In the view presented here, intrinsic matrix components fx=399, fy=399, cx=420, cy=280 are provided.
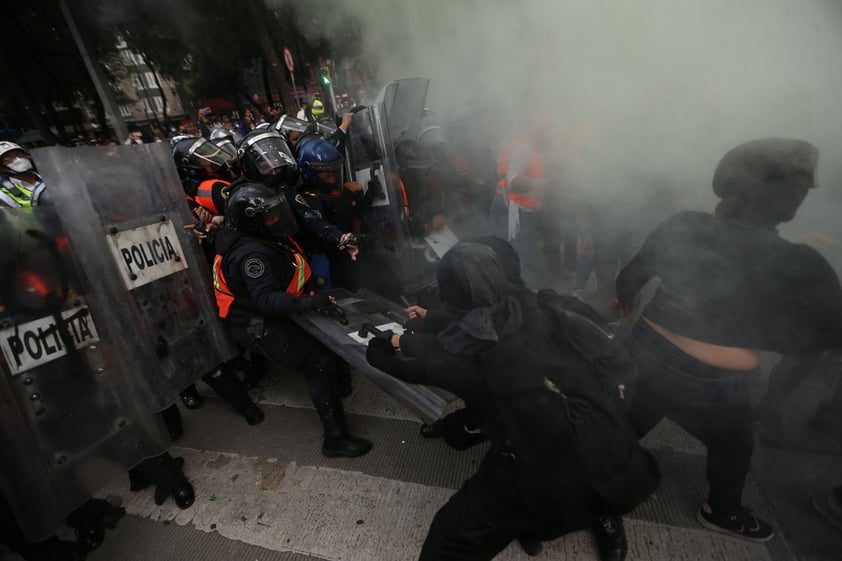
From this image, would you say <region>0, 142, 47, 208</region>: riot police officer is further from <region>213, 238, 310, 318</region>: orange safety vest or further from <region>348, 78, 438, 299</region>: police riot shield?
<region>348, 78, 438, 299</region>: police riot shield

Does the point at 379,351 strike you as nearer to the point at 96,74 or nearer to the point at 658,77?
the point at 658,77

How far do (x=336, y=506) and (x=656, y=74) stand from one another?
9.32 feet

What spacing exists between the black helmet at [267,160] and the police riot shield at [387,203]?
60 centimetres

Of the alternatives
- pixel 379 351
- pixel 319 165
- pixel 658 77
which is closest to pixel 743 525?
pixel 379 351

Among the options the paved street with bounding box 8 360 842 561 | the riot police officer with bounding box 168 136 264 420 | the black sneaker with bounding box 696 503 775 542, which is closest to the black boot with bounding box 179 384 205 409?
the riot police officer with bounding box 168 136 264 420

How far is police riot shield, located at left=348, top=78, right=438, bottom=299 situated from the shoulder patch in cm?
119

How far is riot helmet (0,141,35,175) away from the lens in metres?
3.52

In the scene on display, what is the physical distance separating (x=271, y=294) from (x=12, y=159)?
3362 millimetres

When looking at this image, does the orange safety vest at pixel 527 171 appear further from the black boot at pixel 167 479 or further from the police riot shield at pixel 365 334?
the black boot at pixel 167 479

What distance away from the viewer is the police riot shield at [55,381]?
1.39 m

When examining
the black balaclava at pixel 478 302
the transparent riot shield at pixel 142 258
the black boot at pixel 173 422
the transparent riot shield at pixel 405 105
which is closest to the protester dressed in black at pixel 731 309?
the black balaclava at pixel 478 302

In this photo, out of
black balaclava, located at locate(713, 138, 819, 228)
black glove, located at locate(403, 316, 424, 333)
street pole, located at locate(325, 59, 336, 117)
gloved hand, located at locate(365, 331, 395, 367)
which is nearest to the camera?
black balaclava, located at locate(713, 138, 819, 228)

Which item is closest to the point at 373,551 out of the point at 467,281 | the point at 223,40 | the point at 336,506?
the point at 336,506

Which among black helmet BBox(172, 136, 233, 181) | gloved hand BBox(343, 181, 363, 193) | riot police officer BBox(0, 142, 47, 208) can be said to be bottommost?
gloved hand BBox(343, 181, 363, 193)
